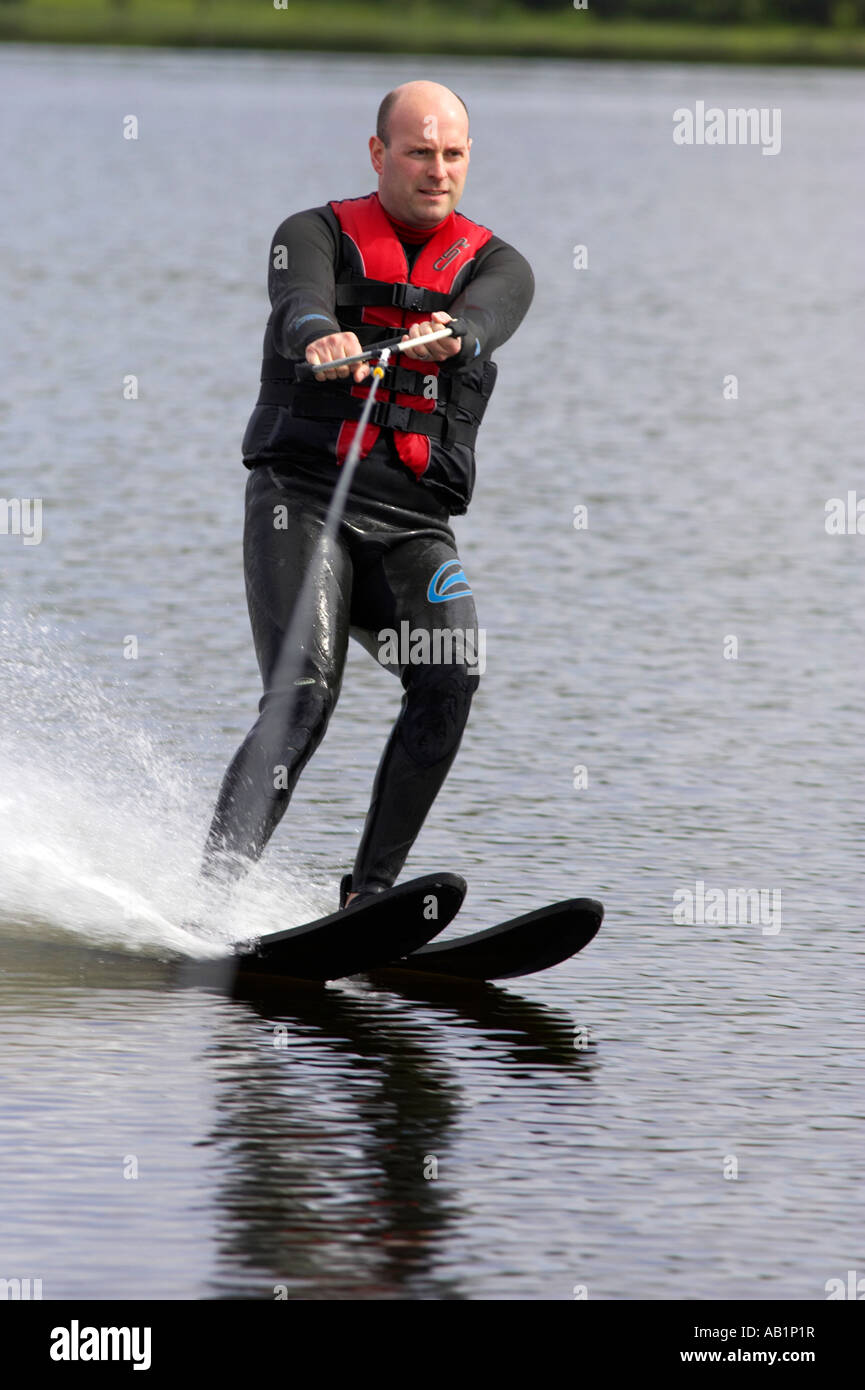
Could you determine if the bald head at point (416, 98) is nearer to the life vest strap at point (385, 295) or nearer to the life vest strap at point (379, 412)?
the life vest strap at point (385, 295)

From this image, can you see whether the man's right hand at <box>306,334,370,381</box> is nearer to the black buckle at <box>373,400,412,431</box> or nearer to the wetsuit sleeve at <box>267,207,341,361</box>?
the wetsuit sleeve at <box>267,207,341,361</box>

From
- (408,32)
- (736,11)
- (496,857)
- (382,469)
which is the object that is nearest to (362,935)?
(382,469)

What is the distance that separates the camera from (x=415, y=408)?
7430mm

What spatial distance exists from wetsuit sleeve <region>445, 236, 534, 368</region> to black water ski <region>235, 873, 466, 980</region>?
51.8 inches

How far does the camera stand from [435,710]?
738 centimetres

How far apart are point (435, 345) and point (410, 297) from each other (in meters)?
0.33

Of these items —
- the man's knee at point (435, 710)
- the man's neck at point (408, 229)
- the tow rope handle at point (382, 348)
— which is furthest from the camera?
the man's neck at point (408, 229)

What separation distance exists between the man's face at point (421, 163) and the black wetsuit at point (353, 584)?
0.14m

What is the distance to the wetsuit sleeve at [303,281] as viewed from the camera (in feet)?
23.5

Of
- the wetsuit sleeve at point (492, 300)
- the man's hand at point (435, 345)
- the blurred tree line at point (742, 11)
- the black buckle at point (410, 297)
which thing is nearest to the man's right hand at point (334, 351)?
the man's hand at point (435, 345)

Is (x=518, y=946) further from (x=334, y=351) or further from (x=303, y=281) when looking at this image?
(x=303, y=281)

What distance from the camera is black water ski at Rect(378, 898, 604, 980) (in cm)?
731

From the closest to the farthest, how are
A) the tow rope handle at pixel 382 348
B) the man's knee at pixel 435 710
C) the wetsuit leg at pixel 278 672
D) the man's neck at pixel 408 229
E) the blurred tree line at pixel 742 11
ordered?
the tow rope handle at pixel 382 348, the wetsuit leg at pixel 278 672, the man's knee at pixel 435 710, the man's neck at pixel 408 229, the blurred tree line at pixel 742 11

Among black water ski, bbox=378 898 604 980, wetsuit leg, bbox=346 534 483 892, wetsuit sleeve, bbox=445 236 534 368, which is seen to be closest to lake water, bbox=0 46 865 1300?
black water ski, bbox=378 898 604 980
